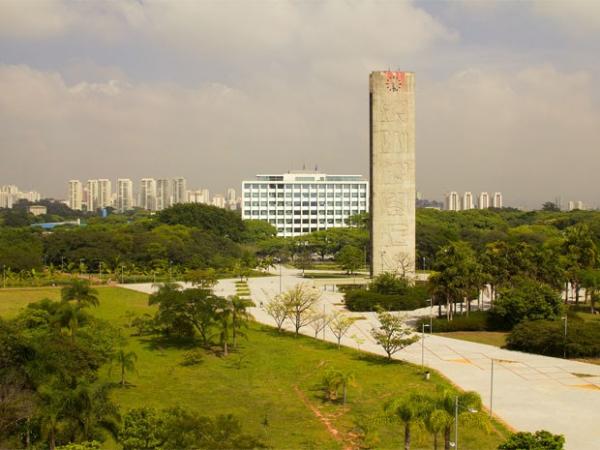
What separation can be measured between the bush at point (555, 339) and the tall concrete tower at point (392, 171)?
919 inches

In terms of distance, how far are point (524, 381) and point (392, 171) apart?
32841mm

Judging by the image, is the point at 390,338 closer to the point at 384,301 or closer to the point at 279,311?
the point at 279,311

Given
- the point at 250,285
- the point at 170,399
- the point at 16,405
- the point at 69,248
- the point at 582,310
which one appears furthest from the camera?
the point at 69,248

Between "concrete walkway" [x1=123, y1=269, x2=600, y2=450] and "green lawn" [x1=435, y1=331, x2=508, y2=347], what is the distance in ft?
3.06

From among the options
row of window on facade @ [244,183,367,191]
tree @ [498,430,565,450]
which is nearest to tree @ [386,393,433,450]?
tree @ [498,430,565,450]

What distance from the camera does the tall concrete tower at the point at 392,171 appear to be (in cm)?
5784

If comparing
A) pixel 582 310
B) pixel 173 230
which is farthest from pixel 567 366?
pixel 173 230

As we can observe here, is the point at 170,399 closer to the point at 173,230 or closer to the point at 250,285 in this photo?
the point at 250,285

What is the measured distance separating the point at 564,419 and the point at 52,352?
18.3m

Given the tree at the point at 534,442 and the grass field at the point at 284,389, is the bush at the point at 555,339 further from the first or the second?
the tree at the point at 534,442

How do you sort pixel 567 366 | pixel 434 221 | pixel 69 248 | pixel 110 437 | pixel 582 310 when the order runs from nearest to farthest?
pixel 110 437
pixel 567 366
pixel 582 310
pixel 69 248
pixel 434 221

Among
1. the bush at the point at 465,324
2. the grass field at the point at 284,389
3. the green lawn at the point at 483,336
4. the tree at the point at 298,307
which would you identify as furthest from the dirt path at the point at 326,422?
the bush at the point at 465,324

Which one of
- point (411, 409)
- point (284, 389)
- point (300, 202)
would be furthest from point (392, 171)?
point (300, 202)

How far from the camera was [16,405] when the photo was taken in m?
18.7
